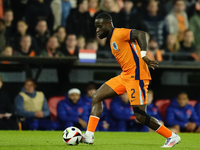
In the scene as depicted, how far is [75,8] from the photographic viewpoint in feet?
36.8

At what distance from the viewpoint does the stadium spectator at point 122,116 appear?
991cm

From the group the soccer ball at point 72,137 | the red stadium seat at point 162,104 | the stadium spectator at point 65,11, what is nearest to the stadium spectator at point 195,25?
the red stadium seat at point 162,104

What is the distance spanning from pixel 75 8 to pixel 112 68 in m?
2.17

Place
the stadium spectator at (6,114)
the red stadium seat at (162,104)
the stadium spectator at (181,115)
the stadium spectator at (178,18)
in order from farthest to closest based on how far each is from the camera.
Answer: the stadium spectator at (178,18)
the red stadium seat at (162,104)
the stadium spectator at (181,115)
the stadium spectator at (6,114)

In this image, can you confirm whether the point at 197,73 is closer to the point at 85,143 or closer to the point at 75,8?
the point at 75,8

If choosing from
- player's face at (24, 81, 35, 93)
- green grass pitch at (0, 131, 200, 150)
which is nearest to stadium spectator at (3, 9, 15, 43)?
player's face at (24, 81, 35, 93)

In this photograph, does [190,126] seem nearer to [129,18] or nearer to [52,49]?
[129,18]

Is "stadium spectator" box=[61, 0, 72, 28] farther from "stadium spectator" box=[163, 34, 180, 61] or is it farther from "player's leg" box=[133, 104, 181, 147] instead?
"player's leg" box=[133, 104, 181, 147]

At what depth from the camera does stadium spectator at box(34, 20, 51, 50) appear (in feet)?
33.6

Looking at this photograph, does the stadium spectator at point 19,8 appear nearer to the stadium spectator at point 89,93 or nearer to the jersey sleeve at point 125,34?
the stadium spectator at point 89,93

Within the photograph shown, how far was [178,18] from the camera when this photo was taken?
480 inches

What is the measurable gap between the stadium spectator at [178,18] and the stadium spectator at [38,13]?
363cm

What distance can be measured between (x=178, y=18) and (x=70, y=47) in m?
3.90

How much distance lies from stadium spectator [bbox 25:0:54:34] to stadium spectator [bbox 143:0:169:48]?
9.38 feet
